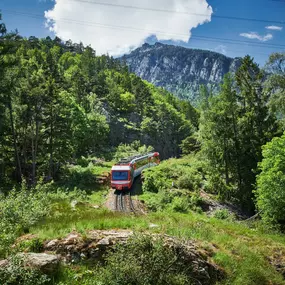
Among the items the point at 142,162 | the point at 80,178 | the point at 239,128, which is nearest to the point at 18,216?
the point at 80,178

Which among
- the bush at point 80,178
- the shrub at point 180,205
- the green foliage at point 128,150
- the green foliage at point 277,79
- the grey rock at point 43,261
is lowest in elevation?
the green foliage at point 128,150

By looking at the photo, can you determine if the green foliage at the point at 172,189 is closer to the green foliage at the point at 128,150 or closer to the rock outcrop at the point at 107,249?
the rock outcrop at the point at 107,249

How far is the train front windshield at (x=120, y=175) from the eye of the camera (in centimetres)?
2934

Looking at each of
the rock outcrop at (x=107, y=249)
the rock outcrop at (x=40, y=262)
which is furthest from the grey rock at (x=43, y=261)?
the rock outcrop at (x=107, y=249)

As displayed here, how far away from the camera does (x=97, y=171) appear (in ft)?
128

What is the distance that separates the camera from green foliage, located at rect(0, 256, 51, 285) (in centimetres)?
733

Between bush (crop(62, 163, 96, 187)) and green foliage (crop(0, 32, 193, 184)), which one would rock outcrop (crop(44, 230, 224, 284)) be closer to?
green foliage (crop(0, 32, 193, 184))

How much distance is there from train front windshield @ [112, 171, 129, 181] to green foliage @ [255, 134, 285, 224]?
13025 mm

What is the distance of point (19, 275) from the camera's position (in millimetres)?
7496

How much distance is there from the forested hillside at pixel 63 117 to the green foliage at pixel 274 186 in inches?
930

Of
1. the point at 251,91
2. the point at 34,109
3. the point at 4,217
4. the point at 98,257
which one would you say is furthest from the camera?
the point at 251,91

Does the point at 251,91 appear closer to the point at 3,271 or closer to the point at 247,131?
the point at 247,131

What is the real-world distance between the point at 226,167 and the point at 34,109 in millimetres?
24893

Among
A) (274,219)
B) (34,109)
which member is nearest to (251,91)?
(274,219)
